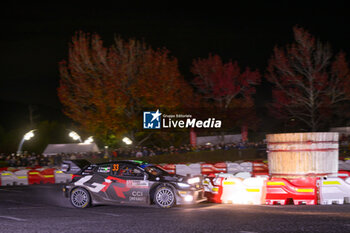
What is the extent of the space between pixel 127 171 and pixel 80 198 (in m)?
1.55

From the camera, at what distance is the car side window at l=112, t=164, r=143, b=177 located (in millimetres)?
12359

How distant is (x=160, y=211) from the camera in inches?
451

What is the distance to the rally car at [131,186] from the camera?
11953 mm

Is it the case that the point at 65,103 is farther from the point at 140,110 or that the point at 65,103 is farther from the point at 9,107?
the point at 9,107

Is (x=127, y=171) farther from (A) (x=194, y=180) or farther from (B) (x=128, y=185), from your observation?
(A) (x=194, y=180)

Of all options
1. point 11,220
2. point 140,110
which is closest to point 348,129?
point 140,110

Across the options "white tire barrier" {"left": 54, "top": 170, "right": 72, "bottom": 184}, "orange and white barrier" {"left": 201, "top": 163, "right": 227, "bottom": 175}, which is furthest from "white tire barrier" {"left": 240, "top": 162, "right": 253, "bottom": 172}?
"white tire barrier" {"left": 54, "top": 170, "right": 72, "bottom": 184}

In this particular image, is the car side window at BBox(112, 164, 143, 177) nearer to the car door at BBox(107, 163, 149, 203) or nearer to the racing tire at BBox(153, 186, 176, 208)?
the car door at BBox(107, 163, 149, 203)

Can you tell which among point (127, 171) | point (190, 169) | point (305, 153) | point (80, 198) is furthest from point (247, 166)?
point (80, 198)

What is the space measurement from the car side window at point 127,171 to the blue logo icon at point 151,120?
25276mm

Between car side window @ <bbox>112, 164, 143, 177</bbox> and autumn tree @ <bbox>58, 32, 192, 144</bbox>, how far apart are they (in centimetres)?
2396

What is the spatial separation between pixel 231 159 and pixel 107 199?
2584 cm

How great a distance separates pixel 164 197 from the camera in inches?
473

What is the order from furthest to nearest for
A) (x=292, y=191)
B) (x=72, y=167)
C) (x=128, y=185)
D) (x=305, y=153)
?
1. (x=72, y=167)
2. (x=305, y=153)
3. (x=292, y=191)
4. (x=128, y=185)
